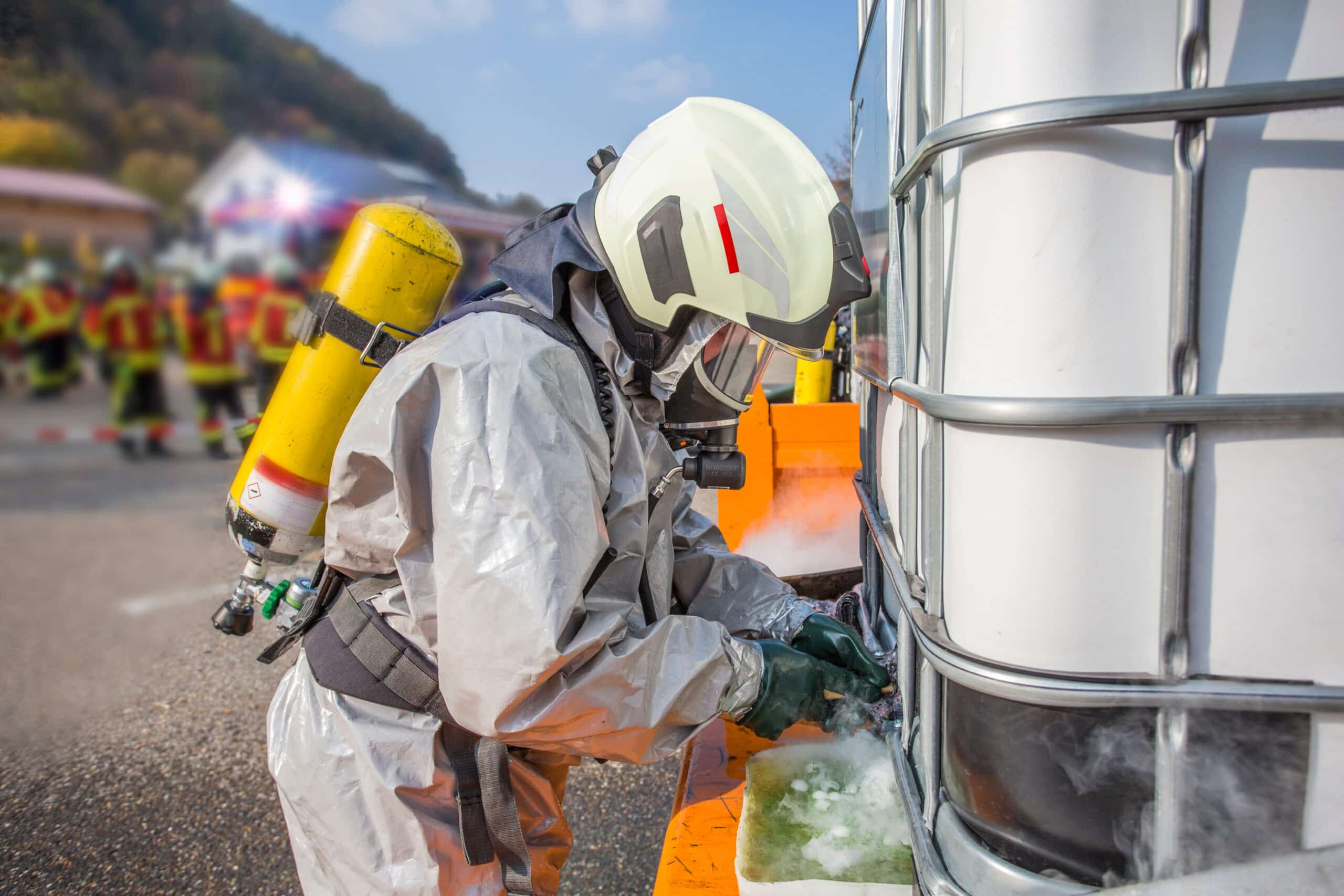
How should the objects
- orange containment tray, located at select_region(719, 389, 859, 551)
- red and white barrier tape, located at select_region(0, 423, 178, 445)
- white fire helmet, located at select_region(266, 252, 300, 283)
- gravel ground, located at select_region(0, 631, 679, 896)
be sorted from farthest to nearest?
1. orange containment tray, located at select_region(719, 389, 859, 551)
2. gravel ground, located at select_region(0, 631, 679, 896)
3. white fire helmet, located at select_region(266, 252, 300, 283)
4. red and white barrier tape, located at select_region(0, 423, 178, 445)

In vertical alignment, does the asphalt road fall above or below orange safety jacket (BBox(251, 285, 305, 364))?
below

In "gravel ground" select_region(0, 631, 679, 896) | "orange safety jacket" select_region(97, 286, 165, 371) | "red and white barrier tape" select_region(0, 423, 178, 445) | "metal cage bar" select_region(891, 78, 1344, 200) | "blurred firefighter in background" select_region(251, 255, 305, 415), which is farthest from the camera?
"gravel ground" select_region(0, 631, 679, 896)

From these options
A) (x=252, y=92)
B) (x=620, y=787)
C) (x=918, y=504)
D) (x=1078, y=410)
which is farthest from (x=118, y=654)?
(x=1078, y=410)

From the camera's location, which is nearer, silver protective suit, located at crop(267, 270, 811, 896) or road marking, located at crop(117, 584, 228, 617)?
silver protective suit, located at crop(267, 270, 811, 896)

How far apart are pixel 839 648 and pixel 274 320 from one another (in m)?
2.05

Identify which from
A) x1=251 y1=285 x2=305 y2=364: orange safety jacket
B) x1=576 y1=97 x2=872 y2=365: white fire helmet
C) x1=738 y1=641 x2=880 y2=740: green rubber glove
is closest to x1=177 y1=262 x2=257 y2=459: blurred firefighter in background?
x1=251 y1=285 x2=305 y2=364: orange safety jacket

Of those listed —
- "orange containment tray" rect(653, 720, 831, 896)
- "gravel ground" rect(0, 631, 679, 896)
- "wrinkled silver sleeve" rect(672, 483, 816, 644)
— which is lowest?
"gravel ground" rect(0, 631, 679, 896)

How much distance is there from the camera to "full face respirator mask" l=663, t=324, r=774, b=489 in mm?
1673

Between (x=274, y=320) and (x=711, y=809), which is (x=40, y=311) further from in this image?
(x=711, y=809)

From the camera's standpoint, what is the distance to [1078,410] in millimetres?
791

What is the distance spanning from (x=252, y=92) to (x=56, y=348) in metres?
0.65

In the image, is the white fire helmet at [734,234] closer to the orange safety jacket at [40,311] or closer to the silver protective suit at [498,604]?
the silver protective suit at [498,604]

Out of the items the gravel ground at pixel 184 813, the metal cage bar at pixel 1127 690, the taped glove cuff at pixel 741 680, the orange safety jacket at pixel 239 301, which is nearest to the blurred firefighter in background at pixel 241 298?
the orange safety jacket at pixel 239 301

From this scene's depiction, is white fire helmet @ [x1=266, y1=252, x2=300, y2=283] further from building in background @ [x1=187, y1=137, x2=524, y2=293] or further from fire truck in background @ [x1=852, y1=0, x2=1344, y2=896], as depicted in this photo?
fire truck in background @ [x1=852, y1=0, x2=1344, y2=896]
